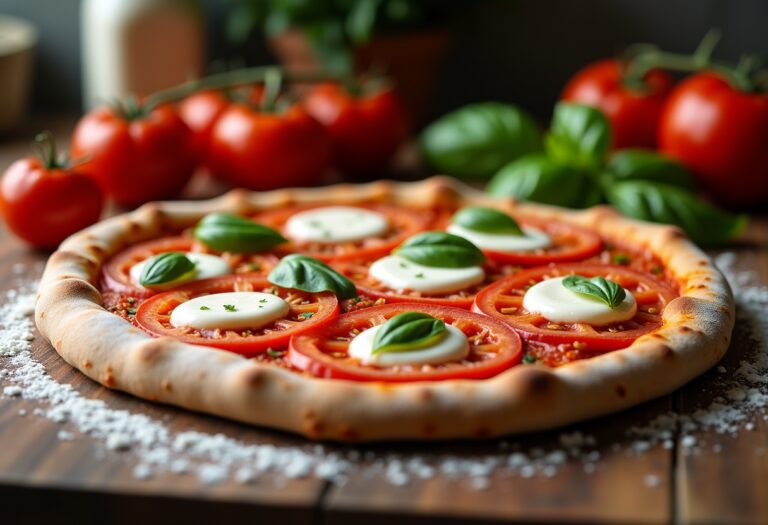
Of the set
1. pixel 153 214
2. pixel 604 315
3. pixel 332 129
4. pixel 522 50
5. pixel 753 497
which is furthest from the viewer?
pixel 522 50

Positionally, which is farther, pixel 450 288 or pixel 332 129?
pixel 332 129

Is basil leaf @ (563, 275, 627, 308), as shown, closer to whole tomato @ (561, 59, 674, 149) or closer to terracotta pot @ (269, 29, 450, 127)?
whole tomato @ (561, 59, 674, 149)

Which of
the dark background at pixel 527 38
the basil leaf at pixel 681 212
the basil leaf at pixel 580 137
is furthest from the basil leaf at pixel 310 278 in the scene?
the dark background at pixel 527 38

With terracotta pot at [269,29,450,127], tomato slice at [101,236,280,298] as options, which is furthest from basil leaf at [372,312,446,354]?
Answer: terracotta pot at [269,29,450,127]

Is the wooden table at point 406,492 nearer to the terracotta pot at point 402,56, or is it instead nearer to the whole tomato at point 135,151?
the whole tomato at point 135,151

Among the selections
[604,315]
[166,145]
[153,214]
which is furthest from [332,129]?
[604,315]

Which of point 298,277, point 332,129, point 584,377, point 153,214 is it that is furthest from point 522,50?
point 584,377

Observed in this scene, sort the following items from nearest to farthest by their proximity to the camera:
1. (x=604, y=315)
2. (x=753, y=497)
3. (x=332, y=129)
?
(x=753, y=497) < (x=604, y=315) < (x=332, y=129)

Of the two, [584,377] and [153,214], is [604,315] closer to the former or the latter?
[584,377]
